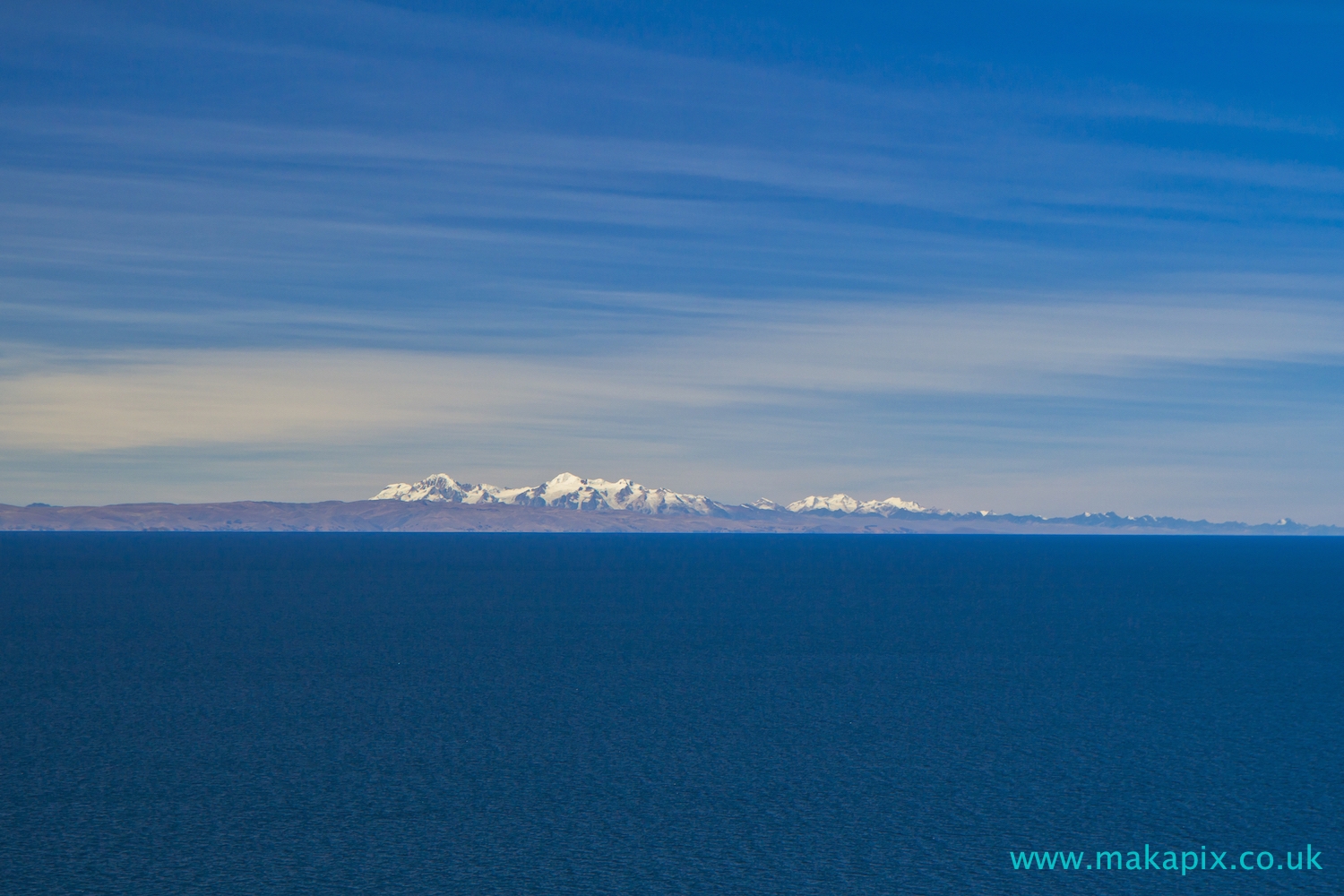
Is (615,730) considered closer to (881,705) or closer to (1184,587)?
(881,705)

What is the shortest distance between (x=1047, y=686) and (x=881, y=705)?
14.3 metres

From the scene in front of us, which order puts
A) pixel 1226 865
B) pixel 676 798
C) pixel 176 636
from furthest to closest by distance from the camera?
pixel 176 636
pixel 676 798
pixel 1226 865

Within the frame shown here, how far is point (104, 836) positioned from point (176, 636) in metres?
61.7

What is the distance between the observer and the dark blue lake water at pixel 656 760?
120 feet

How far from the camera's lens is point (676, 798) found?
44.1 meters

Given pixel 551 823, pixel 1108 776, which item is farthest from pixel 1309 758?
pixel 551 823

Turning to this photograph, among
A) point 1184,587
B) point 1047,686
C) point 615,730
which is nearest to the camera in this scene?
point 615,730

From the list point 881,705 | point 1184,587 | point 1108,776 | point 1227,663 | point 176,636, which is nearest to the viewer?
point 1108,776

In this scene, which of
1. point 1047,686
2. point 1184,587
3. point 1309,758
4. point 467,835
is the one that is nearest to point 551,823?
point 467,835

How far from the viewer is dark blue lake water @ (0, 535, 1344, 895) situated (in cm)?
3656

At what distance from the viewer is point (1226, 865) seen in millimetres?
37625

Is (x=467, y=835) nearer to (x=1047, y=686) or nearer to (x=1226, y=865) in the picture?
(x=1226, y=865)

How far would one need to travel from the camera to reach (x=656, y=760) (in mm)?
50312

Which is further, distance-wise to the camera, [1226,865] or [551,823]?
[551,823]
